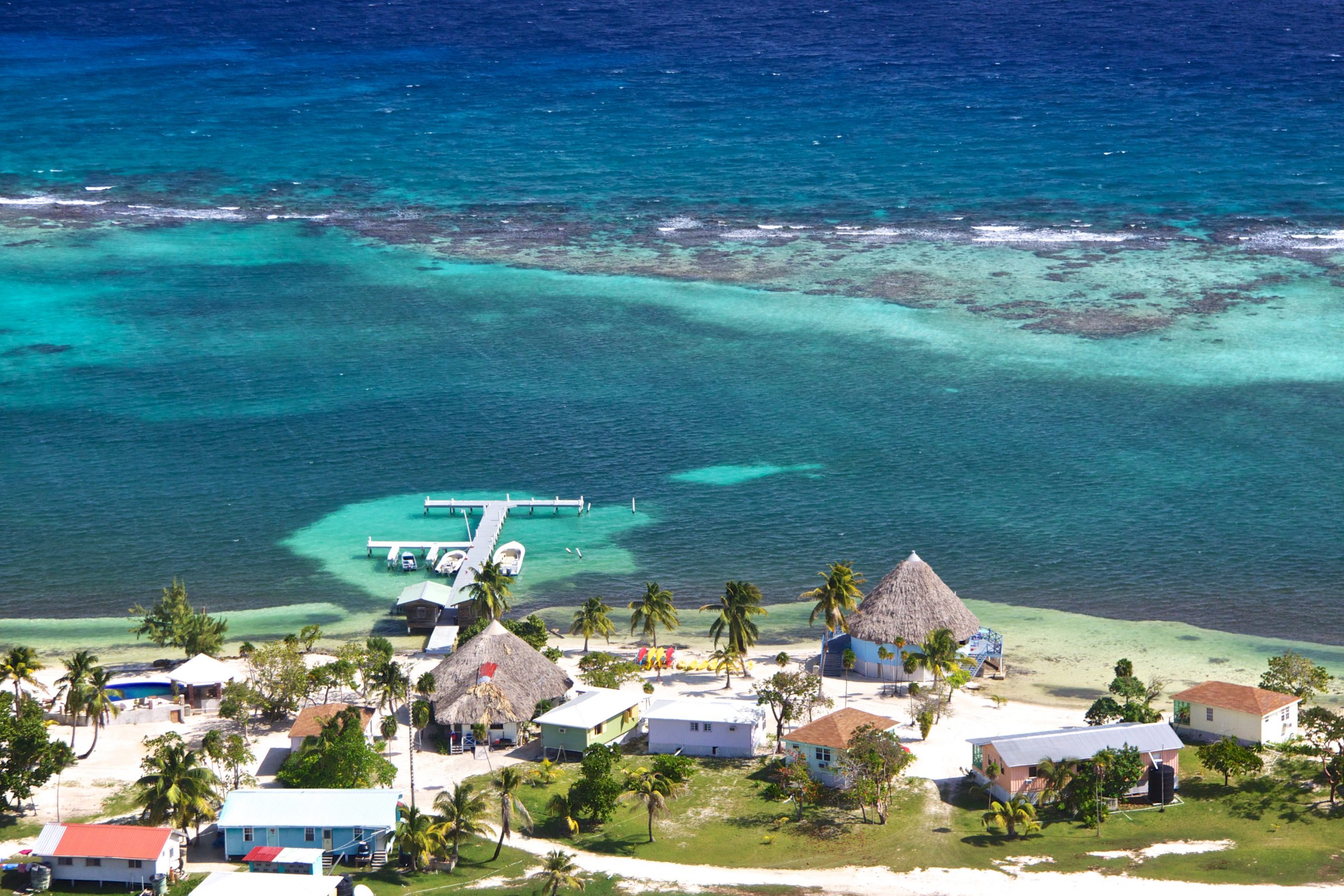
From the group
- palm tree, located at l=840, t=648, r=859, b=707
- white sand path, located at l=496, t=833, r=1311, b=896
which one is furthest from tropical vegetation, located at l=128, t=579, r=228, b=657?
palm tree, located at l=840, t=648, r=859, b=707

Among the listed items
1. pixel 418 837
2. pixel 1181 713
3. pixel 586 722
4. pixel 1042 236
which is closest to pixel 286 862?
pixel 418 837

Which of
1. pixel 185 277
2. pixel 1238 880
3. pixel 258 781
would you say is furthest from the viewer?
pixel 185 277

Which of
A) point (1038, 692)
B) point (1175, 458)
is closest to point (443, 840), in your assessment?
point (1038, 692)

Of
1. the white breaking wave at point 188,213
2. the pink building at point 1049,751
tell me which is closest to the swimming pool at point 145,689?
the pink building at point 1049,751

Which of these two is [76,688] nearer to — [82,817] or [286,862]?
[82,817]

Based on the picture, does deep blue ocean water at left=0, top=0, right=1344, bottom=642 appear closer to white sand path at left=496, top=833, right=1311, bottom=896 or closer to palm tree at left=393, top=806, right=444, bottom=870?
white sand path at left=496, top=833, right=1311, bottom=896

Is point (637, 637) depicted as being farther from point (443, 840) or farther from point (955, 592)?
point (443, 840)
